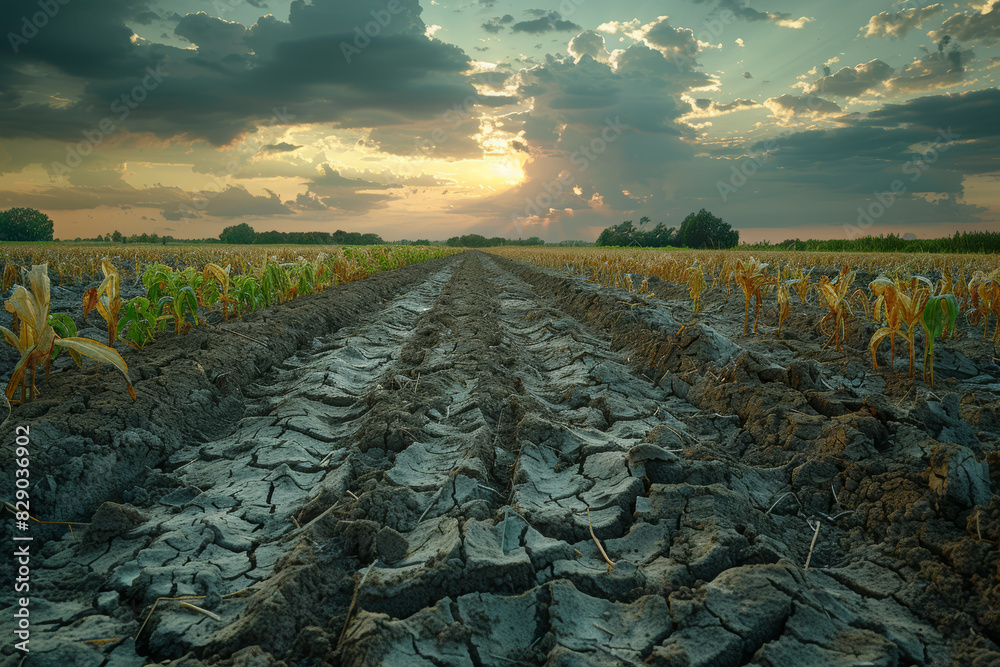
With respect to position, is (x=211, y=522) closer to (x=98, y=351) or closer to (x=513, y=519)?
(x=98, y=351)

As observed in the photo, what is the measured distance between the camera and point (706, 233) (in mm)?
54125

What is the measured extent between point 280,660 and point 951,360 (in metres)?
5.46

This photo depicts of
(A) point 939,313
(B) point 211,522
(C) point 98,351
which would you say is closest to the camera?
(B) point 211,522

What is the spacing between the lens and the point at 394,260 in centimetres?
1691

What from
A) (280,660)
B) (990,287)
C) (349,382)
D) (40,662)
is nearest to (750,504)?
(280,660)

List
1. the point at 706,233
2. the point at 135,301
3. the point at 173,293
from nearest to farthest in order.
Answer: the point at 135,301 → the point at 173,293 → the point at 706,233

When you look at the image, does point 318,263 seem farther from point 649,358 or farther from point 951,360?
point 951,360

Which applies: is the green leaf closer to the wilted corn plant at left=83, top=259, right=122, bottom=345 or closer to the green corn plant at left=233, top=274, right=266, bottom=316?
the wilted corn plant at left=83, top=259, right=122, bottom=345

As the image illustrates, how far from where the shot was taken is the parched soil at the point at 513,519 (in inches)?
57.0

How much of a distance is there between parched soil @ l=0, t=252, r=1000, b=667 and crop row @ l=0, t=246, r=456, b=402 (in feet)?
1.08

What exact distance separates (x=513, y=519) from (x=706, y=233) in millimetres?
59161

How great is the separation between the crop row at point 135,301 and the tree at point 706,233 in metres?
52.4

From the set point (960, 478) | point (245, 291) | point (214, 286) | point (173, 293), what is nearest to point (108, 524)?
point (173, 293)

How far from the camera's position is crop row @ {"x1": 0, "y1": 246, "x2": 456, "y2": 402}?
2.53 m
